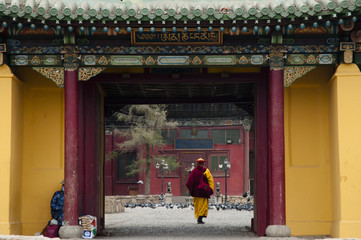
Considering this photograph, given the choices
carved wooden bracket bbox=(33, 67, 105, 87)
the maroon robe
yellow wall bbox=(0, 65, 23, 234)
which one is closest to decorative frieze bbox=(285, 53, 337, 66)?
carved wooden bracket bbox=(33, 67, 105, 87)

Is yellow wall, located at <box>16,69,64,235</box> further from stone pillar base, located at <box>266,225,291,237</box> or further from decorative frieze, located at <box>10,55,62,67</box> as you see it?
stone pillar base, located at <box>266,225,291,237</box>

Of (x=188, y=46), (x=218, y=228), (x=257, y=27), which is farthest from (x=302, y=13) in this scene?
(x=218, y=228)

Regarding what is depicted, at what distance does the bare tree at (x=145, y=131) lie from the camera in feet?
109

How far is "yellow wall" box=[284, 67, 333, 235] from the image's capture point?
1266 centimetres

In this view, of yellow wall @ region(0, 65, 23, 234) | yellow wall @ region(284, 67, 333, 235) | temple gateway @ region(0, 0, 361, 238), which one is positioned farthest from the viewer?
yellow wall @ region(284, 67, 333, 235)

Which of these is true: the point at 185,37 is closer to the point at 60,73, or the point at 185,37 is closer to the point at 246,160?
the point at 60,73

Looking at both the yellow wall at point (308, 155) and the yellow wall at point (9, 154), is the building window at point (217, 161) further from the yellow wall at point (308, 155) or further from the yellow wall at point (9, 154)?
the yellow wall at point (9, 154)

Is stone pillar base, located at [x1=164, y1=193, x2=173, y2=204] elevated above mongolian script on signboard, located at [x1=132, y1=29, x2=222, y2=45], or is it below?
below

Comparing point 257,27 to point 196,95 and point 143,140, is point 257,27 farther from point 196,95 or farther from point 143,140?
point 143,140

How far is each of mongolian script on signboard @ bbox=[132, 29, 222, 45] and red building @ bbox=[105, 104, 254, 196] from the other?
23.6 meters

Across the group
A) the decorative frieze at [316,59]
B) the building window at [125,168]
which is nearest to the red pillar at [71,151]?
the decorative frieze at [316,59]

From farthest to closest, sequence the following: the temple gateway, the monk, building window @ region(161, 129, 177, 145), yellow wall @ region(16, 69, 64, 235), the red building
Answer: building window @ region(161, 129, 177, 145)
the red building
the monk
yellow wall @ region(16, 69, 64, 235)
the temple gateway

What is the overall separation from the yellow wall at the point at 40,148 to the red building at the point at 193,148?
22.8 metres

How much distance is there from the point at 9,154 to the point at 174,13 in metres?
3.91
